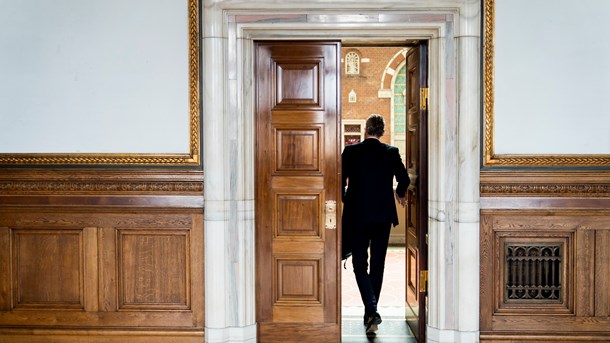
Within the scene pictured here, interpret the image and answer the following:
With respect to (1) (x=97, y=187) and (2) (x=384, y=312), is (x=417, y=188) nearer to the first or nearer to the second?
(2) (x=384, y=312)

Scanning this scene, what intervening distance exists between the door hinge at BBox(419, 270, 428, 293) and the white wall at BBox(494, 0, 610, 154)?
1024mm

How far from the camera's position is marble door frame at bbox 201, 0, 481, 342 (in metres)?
4.04

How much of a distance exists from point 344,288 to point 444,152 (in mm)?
2547

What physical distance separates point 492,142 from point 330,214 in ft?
3.93

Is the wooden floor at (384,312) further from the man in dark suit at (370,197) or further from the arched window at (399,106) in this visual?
the arched window at (399,106)

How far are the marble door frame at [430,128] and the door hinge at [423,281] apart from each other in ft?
0.62

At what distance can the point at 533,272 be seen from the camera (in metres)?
4.14

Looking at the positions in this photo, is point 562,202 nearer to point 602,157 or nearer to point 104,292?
point 602,157

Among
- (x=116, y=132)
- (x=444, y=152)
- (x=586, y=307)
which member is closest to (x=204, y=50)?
(x=116, y=132)

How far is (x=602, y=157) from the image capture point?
4027 millimetres

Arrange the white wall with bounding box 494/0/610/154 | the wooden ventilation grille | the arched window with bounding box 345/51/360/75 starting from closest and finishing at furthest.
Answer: the white wall with bounding box 494/0/610/154, the wooden ventilation grille, the arched window with bounding box 345/51/360/75

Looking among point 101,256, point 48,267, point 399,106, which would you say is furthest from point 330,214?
point 399,106

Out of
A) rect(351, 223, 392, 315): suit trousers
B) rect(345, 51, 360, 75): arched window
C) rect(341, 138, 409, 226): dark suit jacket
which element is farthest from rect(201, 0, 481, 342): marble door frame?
rect(345, 51, 360, 75): arched window

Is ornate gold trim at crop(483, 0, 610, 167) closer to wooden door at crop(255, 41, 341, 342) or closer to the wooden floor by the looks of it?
wooden door at crop(255, 41, 341, 342)
